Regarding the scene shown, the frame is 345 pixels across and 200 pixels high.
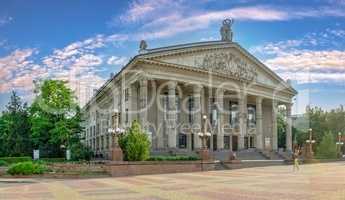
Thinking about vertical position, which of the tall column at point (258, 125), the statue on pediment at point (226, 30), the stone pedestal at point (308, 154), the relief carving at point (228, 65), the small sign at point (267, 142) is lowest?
the stone pedestal at point (308, 154)

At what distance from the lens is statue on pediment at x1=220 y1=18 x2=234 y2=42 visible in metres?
55.7

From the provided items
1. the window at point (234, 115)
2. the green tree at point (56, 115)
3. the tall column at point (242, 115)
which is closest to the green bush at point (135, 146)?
the green tree at point (56, 115)

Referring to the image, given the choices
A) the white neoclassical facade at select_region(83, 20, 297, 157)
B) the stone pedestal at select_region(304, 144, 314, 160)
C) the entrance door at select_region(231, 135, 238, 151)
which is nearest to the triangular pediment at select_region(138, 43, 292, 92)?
the white neoclassical facade at select_region(83, 20, 297, 157)

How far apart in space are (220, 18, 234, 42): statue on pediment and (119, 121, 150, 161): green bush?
25285 mm

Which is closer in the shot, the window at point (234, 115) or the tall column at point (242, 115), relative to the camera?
the tall column at point (242, 115)

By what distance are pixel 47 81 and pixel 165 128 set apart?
52.8ft

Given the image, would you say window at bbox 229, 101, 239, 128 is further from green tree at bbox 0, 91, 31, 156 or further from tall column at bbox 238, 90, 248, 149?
green tree at bbox 0, 91, 31, 156

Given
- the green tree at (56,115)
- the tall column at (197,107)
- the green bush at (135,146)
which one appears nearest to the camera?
the green bush at (135,146)

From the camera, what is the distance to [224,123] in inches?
2306

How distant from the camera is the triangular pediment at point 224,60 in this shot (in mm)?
48062

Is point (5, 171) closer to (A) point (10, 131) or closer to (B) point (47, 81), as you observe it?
(B) point (47, 81)

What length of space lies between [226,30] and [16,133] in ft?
102

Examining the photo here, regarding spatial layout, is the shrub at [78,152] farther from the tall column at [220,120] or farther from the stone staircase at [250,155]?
the stone staircase at [250,155]

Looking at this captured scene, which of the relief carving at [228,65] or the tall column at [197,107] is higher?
the relief carving at [228,65]
